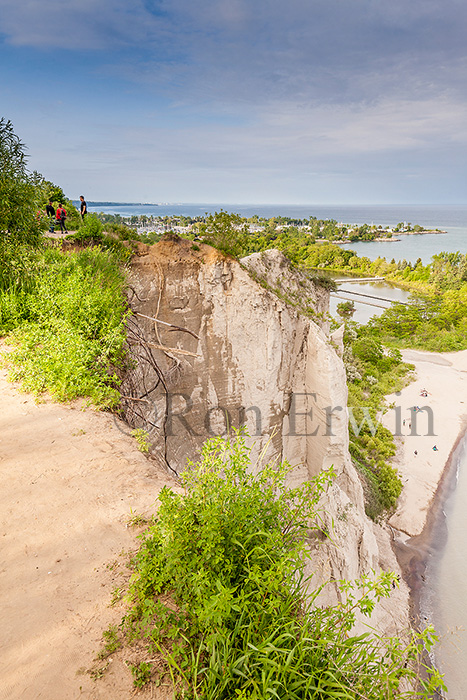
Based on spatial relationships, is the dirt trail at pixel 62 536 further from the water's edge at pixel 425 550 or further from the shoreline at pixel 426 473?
the water's edge at pixel 425 550

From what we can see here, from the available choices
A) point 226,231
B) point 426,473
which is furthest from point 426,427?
point 226,231

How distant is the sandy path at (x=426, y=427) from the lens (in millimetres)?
16344

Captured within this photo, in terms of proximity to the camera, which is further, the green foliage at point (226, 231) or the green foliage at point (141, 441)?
the green foliage at point (226, 231)

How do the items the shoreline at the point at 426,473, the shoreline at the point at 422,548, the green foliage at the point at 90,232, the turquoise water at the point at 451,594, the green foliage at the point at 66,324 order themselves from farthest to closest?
1. the shoreline at the point at 426,473
2. the shoreline at the point at 422,548
3. the turquoise water at the point at 451,594
4. the green foliage at the point at 90,232
5. the green foliage at the point at 66,324

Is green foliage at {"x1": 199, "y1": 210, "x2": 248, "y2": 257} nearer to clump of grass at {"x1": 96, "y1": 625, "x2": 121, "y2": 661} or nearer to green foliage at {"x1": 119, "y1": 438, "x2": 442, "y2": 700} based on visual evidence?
green foliage at {"x1": 119, "y1": 438, "x2": 442, "y2": 700}

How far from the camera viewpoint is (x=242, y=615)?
66.9 inches

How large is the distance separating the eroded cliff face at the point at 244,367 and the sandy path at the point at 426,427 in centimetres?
769

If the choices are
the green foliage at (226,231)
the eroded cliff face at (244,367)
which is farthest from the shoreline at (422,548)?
the green foliage at (226,231)

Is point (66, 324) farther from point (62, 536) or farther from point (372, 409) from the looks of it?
point (372, 409)

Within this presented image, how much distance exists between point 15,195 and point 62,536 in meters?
5.24

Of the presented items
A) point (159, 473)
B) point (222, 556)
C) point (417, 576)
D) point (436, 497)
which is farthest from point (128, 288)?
point (436, 497)

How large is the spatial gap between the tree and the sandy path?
668 inches

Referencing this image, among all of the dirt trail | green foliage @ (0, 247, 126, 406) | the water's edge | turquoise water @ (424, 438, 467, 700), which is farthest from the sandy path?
the dirt trail

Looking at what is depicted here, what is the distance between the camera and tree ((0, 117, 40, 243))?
5.48 metres
